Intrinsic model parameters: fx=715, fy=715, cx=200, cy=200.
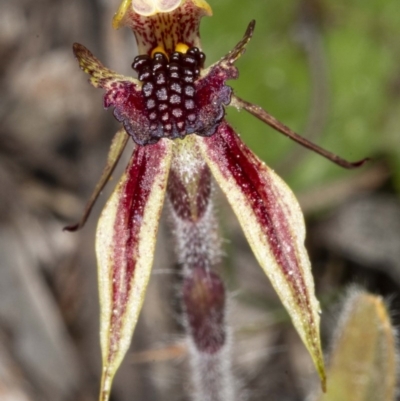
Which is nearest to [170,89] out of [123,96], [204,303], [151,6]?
[123,96]

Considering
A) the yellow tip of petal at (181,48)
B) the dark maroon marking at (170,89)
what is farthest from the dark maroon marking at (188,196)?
the yellow tip of petal at (181,48)

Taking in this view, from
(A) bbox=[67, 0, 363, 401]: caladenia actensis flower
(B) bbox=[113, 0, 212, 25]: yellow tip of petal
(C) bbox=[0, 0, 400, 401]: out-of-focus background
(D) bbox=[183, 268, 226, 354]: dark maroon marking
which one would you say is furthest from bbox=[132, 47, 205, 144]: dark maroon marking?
(C) bbox=[0, 0, 400, 401]: out-of-focus background

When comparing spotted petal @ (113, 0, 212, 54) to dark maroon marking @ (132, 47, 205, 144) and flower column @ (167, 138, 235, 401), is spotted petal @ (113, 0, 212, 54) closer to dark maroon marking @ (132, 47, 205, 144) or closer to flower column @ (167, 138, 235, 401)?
dark maroon marking @ (132, 47, 205, 144)

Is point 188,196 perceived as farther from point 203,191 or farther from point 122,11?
point 122,11

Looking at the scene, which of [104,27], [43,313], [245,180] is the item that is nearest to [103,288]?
[245,180]

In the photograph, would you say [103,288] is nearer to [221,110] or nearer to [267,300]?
[221,110]

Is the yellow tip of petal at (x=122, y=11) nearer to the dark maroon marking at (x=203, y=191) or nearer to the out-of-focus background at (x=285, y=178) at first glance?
the dark maroon marking at (x=203, y=191)
